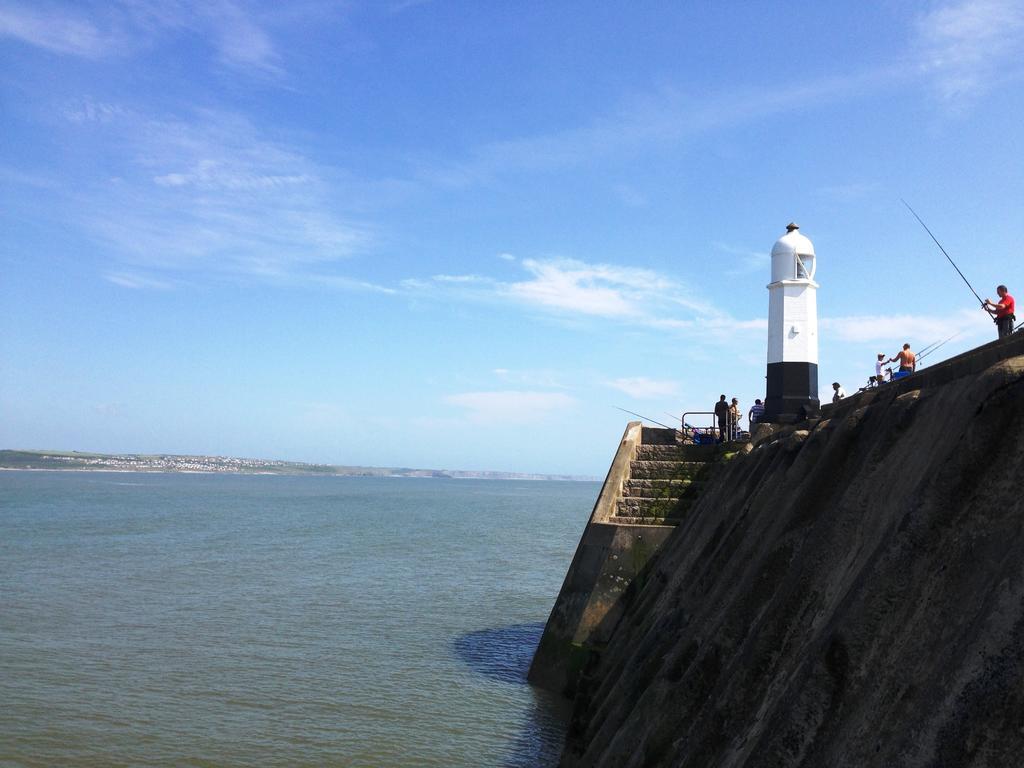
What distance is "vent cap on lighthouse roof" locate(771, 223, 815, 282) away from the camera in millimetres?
21594

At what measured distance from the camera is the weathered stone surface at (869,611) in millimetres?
4168

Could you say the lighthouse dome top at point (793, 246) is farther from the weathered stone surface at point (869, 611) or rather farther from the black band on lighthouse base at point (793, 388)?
the weathered stone surface at point (869, 611)

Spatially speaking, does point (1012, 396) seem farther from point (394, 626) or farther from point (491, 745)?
point (394, 626)

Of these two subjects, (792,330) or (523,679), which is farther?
(792,330)

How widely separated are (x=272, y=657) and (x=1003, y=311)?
17218mm

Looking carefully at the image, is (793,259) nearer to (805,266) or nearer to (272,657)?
(805,266)

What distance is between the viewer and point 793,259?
70.9ft

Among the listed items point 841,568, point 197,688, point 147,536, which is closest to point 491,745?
point 197,688

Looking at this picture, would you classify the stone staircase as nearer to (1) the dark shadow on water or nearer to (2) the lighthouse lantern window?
(1) the dark shadow on water

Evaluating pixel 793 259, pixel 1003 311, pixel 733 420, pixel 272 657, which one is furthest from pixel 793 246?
pixel 272 657

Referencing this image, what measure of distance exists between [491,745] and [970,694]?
1194cm

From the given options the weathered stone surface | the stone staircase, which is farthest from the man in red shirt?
the stone staircase

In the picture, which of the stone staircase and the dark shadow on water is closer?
the dark shadow on water

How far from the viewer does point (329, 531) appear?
61531mm
